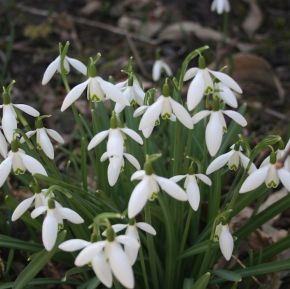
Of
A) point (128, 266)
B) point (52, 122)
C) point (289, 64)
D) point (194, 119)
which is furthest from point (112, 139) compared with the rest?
point (289, 64)

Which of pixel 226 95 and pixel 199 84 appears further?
pixel 226 95

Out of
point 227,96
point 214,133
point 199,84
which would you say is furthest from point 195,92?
point 227,96

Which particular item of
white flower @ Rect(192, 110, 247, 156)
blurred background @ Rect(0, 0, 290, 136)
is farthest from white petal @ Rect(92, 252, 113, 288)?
blurred background @ Rect(0, 0, 290, 136)

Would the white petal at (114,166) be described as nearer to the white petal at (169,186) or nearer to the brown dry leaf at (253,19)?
the white petal at (169,186)

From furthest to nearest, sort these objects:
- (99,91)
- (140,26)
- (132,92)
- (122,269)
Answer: (140,26) < (132,92) < (99,91) < (122,269)

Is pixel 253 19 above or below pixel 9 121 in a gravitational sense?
below

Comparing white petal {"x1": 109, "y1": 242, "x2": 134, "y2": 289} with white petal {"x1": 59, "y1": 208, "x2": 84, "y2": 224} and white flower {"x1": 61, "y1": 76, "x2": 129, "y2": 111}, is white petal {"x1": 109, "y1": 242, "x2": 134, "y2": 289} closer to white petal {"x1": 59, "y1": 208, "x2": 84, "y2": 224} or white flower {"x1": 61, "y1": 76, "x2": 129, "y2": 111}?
white petal {"x1": 59, "y1": 208, "x2": 84, "y2": 224}

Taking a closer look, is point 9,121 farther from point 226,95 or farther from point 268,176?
point 268,176
